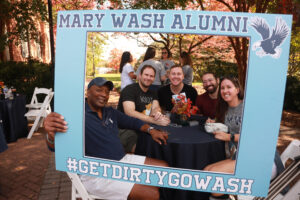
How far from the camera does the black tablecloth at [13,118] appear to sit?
4700mm

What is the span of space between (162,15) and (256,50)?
457mm

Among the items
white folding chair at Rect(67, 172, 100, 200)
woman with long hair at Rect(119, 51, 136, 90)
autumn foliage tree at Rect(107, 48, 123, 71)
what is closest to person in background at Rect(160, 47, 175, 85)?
woman with long hair at Rect(119, 51, 136, 90)

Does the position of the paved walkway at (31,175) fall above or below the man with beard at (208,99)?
below

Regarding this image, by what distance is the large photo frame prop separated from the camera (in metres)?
0.85

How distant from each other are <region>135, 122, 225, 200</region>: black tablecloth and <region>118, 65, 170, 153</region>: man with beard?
0.57 ft

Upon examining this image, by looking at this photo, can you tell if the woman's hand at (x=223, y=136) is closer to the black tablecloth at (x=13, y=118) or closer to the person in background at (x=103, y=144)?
the person in background at (x=103, y=144)

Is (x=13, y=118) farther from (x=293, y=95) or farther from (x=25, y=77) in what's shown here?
(x=293, y=95)

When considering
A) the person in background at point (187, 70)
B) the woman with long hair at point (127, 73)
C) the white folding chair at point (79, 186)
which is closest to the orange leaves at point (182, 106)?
the white folding chair at point (79, 186)

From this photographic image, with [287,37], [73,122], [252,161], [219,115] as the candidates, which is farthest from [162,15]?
[219,115]

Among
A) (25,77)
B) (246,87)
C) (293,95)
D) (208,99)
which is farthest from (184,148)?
(25,77)

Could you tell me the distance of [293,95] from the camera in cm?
693

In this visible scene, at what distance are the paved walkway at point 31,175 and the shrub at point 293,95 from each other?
2.87 m

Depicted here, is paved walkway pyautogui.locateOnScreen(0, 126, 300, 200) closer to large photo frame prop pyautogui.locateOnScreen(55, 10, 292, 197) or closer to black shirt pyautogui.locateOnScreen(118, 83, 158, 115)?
black shirt pyautogui.locateOnScreen(118, 83, 158, 115)

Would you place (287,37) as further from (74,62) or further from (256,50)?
(74,62)
